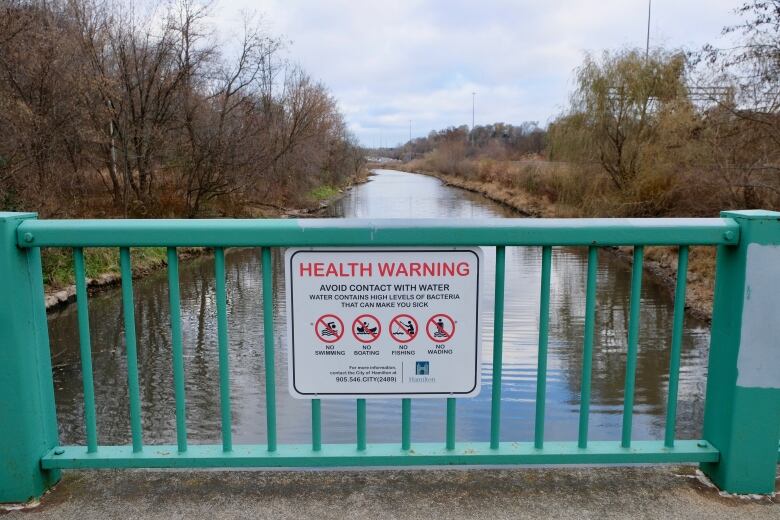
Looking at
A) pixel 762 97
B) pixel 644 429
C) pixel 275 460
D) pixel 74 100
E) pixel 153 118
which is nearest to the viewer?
pixel 275 460

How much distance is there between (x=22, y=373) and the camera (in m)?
2.60

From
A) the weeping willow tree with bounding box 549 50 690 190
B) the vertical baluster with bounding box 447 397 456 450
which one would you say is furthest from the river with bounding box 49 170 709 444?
the weeping willow tree with bounding box 549 50 690 190

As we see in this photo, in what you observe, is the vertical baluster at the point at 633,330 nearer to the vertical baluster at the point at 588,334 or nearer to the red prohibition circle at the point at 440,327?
the vertical baluster at the point at 588,334

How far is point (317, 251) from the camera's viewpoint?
2.64 m

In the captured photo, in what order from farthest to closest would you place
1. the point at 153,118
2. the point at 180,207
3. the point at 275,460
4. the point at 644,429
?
1. the point at 180,207
2. the point at 153,118
3. the point at 644,429
4. the point at 275,460

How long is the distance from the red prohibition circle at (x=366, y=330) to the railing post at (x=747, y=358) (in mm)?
1470

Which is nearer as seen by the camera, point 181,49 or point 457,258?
point 457,258

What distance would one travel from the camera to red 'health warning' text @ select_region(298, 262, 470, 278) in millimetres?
2662

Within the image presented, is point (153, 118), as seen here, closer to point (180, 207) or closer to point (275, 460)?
point (180, 207)

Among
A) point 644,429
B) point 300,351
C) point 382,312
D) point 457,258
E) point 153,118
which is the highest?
point 153,118

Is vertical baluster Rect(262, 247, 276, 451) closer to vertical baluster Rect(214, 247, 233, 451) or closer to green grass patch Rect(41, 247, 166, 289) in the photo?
vertical baluster Rect(214, 247, 233, 451)

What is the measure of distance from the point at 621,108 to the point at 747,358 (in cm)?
2471

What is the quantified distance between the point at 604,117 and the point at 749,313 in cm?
2487

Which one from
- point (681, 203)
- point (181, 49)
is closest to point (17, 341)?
point (681, 203)
